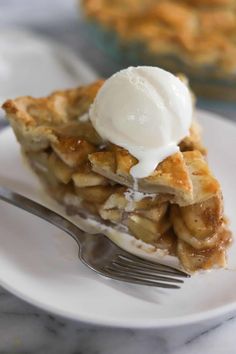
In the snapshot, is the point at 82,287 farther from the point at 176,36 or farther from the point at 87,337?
the point at 176,36

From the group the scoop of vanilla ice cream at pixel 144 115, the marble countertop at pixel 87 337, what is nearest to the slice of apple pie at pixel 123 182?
the scoop of vanilla ice cream at pixel 144 115

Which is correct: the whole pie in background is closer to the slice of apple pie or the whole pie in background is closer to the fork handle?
the slice of apple pie

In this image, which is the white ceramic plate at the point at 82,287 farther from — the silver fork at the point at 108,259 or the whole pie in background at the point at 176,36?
the whole pie in background at the point at 176,36

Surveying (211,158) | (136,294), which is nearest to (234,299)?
(136,294)

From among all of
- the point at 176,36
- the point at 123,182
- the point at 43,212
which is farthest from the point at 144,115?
the point at 176,36

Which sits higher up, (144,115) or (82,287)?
(144,115)

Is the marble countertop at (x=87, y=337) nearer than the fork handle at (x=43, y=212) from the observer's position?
Yes

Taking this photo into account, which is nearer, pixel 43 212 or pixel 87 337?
pixel 87 337
